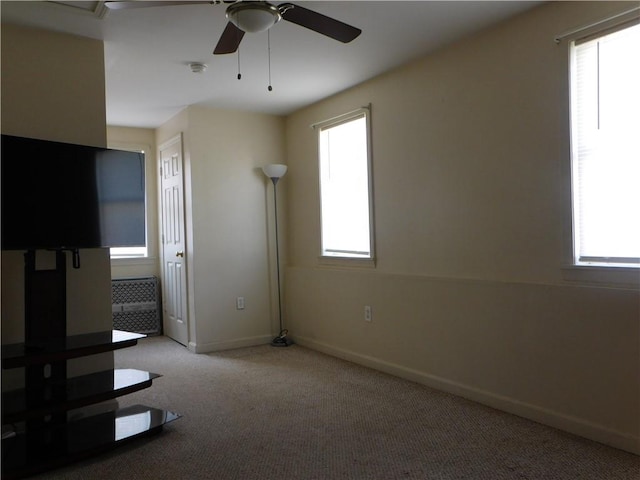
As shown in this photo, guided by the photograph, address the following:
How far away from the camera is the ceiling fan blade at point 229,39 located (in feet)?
7.72

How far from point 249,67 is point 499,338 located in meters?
2.62

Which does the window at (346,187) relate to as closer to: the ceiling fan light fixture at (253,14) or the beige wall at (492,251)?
the beige wall at (492,251)

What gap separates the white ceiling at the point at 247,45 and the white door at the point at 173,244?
2.29ft

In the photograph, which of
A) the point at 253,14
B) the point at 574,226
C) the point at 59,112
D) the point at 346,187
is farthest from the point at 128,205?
the point at 574,226

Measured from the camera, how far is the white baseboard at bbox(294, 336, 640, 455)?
2.51 m

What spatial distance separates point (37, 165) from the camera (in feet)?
8.52

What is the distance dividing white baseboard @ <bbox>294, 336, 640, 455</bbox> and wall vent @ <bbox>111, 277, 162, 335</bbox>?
8.30 ft

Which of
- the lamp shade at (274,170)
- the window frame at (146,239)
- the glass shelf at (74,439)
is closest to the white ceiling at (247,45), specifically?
the lamp shade at (274,170)

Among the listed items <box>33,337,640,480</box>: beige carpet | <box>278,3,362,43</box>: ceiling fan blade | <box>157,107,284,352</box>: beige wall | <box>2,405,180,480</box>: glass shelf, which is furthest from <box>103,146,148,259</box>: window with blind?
<box>157,107,284,352</box>: beige wall

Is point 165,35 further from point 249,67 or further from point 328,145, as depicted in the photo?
point 328,145

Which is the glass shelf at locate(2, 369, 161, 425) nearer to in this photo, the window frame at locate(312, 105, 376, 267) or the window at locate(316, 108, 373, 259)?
the window frame at locate(312, 105, 376, 267)

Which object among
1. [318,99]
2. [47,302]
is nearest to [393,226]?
[318,99]

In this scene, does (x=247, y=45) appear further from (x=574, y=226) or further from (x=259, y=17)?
(x=574, y=226)

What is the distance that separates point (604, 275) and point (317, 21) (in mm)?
1946
